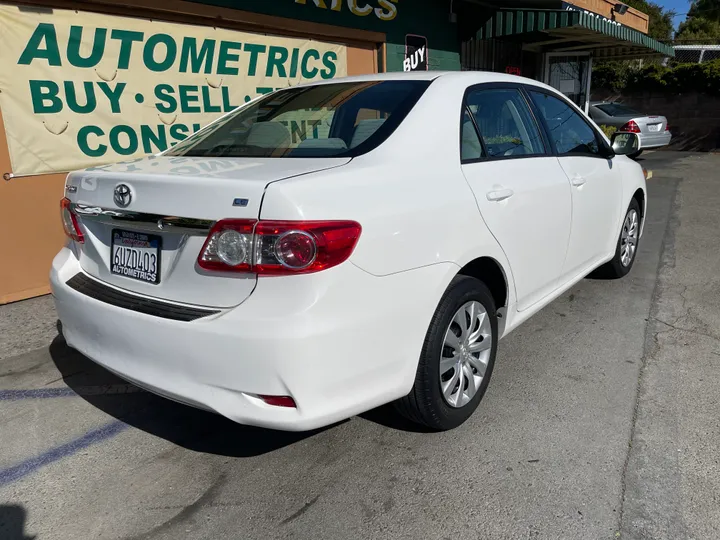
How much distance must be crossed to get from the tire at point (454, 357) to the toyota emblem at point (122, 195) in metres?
1.37

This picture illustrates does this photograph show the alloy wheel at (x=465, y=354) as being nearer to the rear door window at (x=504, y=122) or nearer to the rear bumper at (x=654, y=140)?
the rear door window at (x=504, y=122)

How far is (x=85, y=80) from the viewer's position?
5.20 m

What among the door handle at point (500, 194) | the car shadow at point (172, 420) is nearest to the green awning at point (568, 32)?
the door handle at point (500, 194)

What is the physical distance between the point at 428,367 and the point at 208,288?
100cm

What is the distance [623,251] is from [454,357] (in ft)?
9.80

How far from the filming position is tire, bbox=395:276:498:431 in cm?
257

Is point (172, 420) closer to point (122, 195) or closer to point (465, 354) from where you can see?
point (122, 195)

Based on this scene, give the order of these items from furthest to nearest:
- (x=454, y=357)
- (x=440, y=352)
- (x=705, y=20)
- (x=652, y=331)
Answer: (x=705, y=20), (x=652, y=331), (x=454, y=357), (x=440, y=352)

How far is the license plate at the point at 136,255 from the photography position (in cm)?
238

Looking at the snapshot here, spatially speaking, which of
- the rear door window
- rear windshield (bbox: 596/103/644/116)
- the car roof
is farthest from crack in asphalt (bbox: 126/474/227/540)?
rear windshield (bbox: 596/103/644/116)

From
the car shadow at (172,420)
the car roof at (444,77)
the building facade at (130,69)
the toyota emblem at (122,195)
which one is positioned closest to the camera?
the toyota emblem at (122,195)

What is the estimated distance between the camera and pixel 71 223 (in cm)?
280

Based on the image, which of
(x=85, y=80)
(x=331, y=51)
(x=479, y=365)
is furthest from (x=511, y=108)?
(x=331, y=51)

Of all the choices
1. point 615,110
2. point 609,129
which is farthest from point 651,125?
point 609,129
